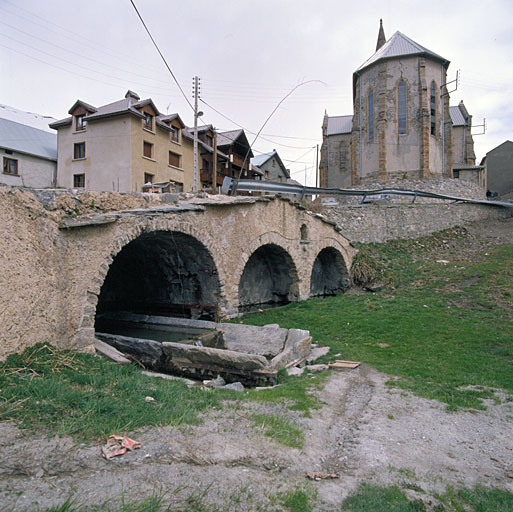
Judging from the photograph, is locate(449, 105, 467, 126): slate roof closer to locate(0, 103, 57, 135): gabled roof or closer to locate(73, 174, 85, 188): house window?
locate(73, 174, 85, 188): house window

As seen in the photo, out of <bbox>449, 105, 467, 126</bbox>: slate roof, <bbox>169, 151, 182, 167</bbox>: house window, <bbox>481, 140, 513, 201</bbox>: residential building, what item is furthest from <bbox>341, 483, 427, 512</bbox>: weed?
<bbox>481, 140, 513, 201</bbox>: residential building

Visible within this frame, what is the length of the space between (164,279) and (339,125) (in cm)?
2976

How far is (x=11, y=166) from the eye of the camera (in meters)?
22.1

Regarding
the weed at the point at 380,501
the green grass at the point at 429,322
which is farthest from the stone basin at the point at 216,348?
the weed at the point at 380,501

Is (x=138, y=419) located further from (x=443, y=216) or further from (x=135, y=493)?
(x=443, y=216)

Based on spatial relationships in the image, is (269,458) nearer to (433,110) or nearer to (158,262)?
(158,262)

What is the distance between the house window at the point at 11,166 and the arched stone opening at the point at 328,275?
1807 cm

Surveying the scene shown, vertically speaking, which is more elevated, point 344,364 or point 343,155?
point 343,155

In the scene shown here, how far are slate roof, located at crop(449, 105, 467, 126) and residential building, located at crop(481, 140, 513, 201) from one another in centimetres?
663

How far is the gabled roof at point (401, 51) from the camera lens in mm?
27634

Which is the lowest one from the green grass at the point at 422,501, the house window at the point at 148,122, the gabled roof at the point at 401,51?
the green grass at the point at 422,501

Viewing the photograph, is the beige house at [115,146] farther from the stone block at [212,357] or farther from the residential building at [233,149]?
the stone block at [212,357]

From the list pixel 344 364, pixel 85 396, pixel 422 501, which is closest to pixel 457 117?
pixel 344 364

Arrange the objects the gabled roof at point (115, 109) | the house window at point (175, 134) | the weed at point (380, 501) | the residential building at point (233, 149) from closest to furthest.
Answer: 1. the weed at point (380, 501)
2. the gabled roof at point (115, 109)
3. the house window at point (175, 134)
4. the residential building at point (233, 149)
